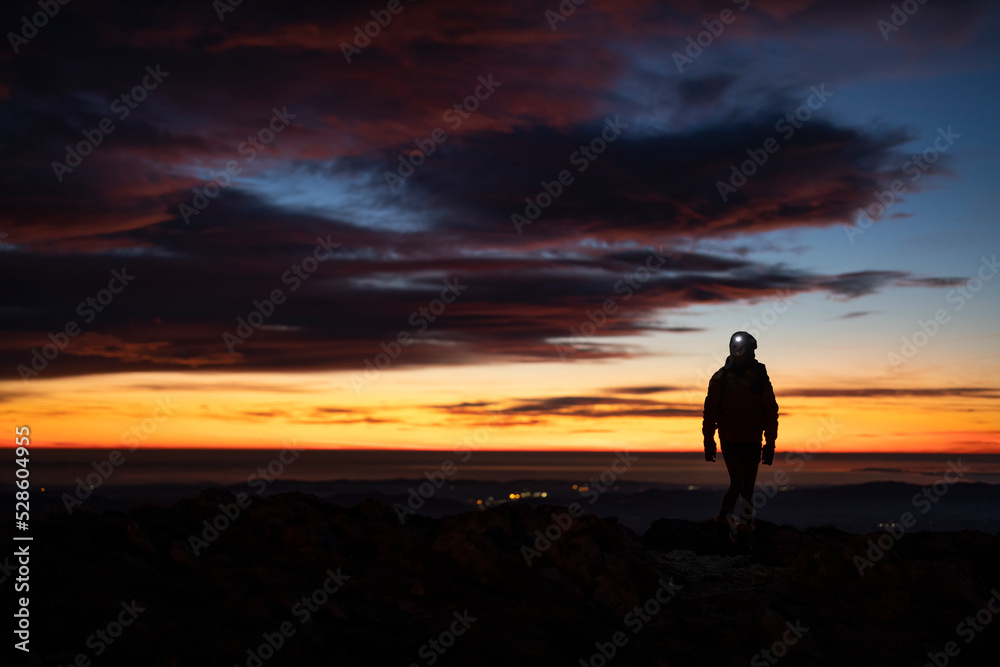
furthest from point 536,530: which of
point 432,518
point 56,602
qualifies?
point 56,602

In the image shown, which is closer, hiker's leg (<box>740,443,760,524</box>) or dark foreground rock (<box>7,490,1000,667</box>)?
dark foreground rock (<box>7,490,1000,667</box>)

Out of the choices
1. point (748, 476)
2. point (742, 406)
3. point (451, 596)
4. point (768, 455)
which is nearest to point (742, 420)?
point (742, 406)

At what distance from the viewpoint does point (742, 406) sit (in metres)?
12.9

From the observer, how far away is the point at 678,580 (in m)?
10.6

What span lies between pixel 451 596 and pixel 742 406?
6250 mm

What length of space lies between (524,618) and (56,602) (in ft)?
14.1

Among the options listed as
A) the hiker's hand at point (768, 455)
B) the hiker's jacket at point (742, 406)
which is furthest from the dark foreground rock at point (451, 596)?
the hiker's jacket at point (742, 406)

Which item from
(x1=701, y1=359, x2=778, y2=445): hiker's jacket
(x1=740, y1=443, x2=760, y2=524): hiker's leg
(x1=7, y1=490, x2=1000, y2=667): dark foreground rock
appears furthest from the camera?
(x1=740, y1=443, x2=760, y2=524): hiker's leg

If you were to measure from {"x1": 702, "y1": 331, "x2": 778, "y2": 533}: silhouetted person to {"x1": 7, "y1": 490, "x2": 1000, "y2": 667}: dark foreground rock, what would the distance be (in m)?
2.07

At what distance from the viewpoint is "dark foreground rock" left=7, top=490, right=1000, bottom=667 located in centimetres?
743

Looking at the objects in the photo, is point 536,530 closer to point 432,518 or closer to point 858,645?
point 432,518

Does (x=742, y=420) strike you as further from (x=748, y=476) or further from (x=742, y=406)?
(x=748, y=476)

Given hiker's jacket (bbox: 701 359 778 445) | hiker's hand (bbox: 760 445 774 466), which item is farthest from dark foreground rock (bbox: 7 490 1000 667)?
hiker's jacket (bbox: 701 359 778 445)

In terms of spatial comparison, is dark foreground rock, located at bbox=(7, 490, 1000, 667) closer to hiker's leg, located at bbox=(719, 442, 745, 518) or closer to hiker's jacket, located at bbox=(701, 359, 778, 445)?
hiker's leg, located at bbox=(719, 442, 745, 518)
